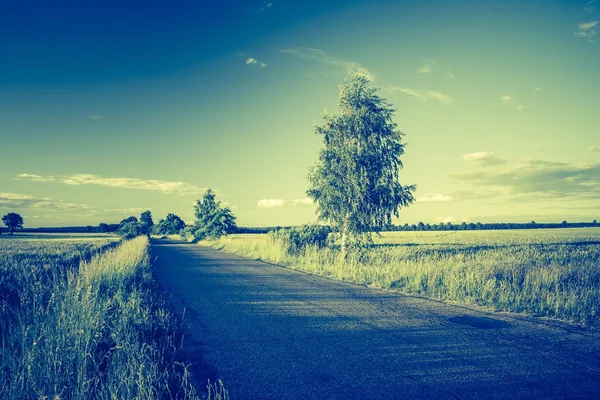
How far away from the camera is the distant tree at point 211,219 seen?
2356 inches

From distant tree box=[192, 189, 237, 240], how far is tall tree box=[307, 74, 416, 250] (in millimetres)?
40130

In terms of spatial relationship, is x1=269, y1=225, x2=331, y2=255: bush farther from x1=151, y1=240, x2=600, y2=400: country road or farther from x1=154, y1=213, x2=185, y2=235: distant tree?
x1=154, y1=213, x2=185, y2=235: distant tree

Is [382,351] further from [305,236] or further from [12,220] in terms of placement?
[12,220]

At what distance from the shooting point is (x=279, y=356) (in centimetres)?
528

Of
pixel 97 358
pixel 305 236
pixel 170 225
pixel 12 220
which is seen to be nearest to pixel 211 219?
pixel 305 236

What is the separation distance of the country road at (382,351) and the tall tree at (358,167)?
36.7 feet

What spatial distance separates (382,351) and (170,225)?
440 ft

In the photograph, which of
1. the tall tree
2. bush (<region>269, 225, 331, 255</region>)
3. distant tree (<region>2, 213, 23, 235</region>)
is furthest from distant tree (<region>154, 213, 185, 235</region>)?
the tall tree

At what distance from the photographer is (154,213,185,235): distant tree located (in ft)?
429

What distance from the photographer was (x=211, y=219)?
6300 centimetres

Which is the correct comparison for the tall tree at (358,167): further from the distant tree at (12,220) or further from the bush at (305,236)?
the distant tree at (12,220)

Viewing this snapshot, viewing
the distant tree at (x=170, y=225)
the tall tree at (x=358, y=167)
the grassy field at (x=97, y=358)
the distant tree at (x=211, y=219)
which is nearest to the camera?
the grassy field at (x=97, y=358)

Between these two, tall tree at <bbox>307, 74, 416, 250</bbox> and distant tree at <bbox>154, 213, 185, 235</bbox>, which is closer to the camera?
tall tree at <bbox>307, 74, 416, 250</bbox>

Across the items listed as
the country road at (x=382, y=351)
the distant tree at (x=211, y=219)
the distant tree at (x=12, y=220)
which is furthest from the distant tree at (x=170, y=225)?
the country road at (x=382, y=351)
